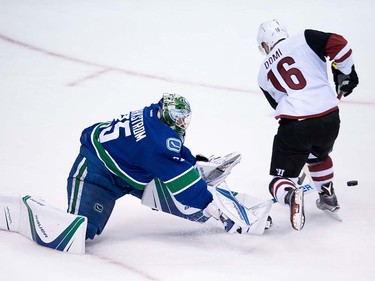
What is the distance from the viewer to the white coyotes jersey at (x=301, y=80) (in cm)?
385

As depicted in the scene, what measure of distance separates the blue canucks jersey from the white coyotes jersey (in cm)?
59

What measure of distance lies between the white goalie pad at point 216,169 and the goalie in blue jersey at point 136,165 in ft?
0.96

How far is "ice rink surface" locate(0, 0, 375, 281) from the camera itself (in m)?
3.51

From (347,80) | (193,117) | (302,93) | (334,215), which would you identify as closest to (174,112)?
(302,93)

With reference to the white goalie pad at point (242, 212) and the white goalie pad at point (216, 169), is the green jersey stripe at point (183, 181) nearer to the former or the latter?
the white goalie pad at point (242, 212)

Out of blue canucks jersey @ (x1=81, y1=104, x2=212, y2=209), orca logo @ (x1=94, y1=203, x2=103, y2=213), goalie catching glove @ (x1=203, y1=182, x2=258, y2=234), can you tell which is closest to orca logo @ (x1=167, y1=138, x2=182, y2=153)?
blue canucks jersey @ (x1=81, y1=104, x2=212, y2=209)

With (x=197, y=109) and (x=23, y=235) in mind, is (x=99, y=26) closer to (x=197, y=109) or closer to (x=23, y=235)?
(x=197, y=109)

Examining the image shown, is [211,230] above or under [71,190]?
under

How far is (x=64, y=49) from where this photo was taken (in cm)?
657

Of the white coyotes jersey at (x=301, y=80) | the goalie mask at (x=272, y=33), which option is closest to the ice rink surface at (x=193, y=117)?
the white coyotes jersey at (x=301, y=80)

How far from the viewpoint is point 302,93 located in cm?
387

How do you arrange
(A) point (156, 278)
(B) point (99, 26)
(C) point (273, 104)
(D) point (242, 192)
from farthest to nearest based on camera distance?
(B) point (99, 26)
(D) point (242, 192)
(C) point (273, 104)
(A) point (156, 278)

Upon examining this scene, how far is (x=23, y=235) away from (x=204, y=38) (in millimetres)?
3440

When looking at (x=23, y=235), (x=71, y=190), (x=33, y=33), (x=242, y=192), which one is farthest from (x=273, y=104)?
(x=33, y=33)
